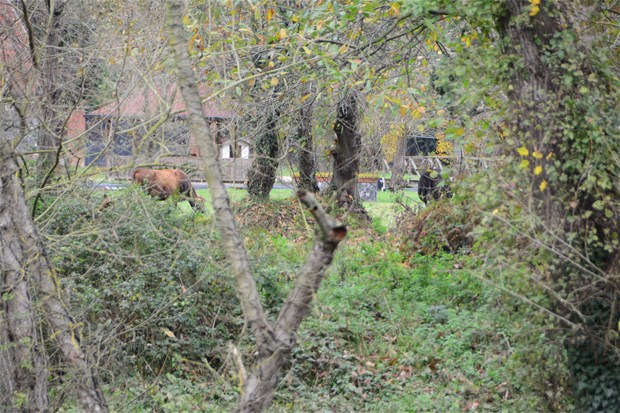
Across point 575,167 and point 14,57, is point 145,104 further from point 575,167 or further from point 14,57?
point 575,167

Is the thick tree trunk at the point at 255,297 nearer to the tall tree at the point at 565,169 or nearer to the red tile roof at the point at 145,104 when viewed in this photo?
the red tile roof at the point at 145,104

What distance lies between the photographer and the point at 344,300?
36.4 feet

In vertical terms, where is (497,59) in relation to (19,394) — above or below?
above

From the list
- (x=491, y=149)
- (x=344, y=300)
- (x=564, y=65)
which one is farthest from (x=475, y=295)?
(x=564, y=65)

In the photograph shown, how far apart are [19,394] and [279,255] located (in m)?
7.15

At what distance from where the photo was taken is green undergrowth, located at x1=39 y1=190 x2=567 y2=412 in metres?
7.91

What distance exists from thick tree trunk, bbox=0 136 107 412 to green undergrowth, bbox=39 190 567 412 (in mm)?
1275

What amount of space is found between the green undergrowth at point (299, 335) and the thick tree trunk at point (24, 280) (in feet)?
4.18

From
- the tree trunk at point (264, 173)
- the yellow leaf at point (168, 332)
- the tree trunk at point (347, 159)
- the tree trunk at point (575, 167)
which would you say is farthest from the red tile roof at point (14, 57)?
the tree trunk at point (347, 159)

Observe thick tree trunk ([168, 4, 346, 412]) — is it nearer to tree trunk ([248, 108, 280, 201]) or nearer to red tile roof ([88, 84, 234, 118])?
red tile roof ([88, 84, 234, 118])

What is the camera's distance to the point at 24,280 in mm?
5723

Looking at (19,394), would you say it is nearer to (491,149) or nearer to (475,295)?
(491,149)

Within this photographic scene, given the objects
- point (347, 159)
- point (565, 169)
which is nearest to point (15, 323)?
point (565, 169)

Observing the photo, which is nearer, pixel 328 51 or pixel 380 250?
pixel 328 51
